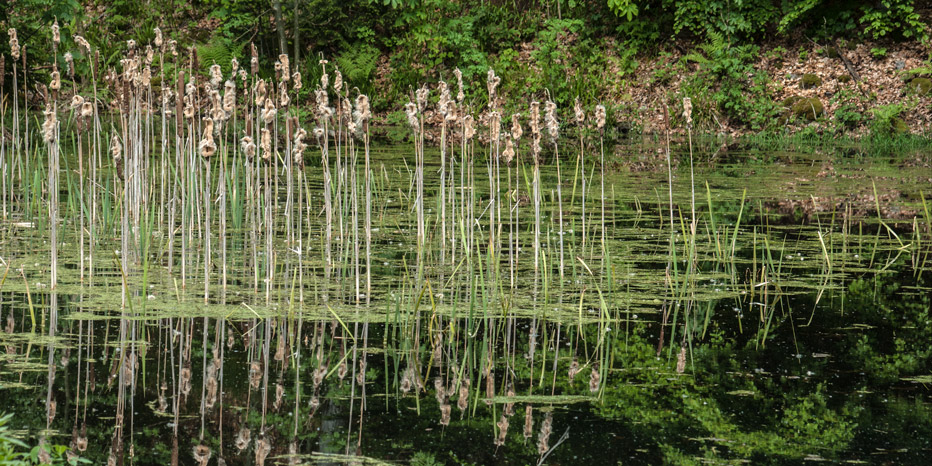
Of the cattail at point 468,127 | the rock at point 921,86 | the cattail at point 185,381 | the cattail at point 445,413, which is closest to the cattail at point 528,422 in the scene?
the cattail at point 445,413

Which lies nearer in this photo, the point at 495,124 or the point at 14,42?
the point at 495,124

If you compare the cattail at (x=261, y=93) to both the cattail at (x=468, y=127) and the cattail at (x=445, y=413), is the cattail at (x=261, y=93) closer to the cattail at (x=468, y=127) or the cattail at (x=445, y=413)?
the cattail at (x=468, y=127)

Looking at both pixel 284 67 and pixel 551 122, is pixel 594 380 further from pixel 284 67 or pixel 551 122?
pixel 284 67

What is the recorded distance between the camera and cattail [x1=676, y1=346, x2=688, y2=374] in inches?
154

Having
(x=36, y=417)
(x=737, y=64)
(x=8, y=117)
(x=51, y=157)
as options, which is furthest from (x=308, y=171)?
(x=737, y=64)

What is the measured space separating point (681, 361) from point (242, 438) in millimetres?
1868

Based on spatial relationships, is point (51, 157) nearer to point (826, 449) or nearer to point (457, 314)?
point (457, 314)

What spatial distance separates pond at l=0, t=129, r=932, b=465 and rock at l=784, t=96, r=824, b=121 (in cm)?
891

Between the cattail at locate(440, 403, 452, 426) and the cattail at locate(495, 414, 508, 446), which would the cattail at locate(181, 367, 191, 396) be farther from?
the cattail at locate(495, 414, 508, 446)

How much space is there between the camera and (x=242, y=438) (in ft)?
9.97

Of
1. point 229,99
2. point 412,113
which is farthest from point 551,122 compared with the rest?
point 229,99

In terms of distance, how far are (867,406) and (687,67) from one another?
46.1 feet

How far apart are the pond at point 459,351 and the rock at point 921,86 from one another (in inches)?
361

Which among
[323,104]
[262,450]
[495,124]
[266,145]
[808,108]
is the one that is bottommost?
[262,450]
